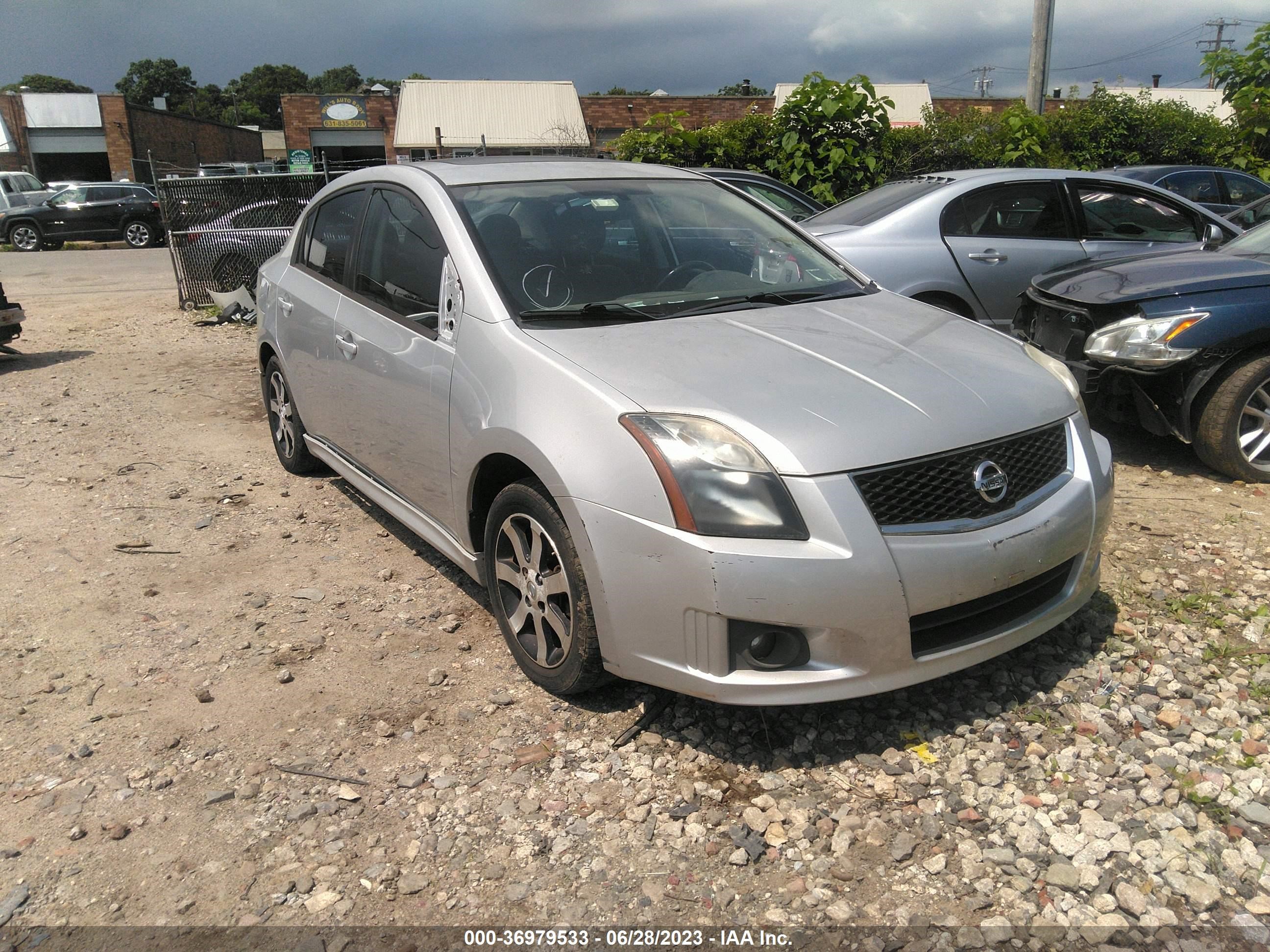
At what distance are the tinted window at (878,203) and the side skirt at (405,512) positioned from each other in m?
4.17

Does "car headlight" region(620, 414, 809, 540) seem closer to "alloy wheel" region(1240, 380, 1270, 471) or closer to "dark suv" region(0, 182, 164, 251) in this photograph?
"alloy wheel" region(1240, 380, 1270, 471)

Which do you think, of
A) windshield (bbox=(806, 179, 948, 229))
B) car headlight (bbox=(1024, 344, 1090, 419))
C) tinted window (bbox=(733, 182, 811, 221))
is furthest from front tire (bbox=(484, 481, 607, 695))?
tinted window (bbox=(733, 182, 811, 221))

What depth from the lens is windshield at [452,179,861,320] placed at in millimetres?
3582

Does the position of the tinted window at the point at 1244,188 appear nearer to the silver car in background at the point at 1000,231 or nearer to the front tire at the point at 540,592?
the silver car in background at the point at 1000,231

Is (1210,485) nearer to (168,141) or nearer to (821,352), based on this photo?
(821,352)

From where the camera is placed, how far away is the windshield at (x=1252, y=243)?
222 inches

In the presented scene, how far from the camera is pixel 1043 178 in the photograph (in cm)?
711

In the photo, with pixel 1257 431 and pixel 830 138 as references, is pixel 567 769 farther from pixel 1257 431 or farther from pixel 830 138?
pixel 830 138

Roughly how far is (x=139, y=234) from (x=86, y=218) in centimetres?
125

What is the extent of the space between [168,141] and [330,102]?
11.7 meters

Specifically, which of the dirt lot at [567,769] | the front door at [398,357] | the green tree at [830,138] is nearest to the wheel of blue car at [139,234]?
the green tree at [830,138]

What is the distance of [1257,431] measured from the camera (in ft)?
16.3

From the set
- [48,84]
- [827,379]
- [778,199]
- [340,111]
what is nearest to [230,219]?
[778,199]

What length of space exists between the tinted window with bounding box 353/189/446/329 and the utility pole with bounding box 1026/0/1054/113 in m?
11.1
